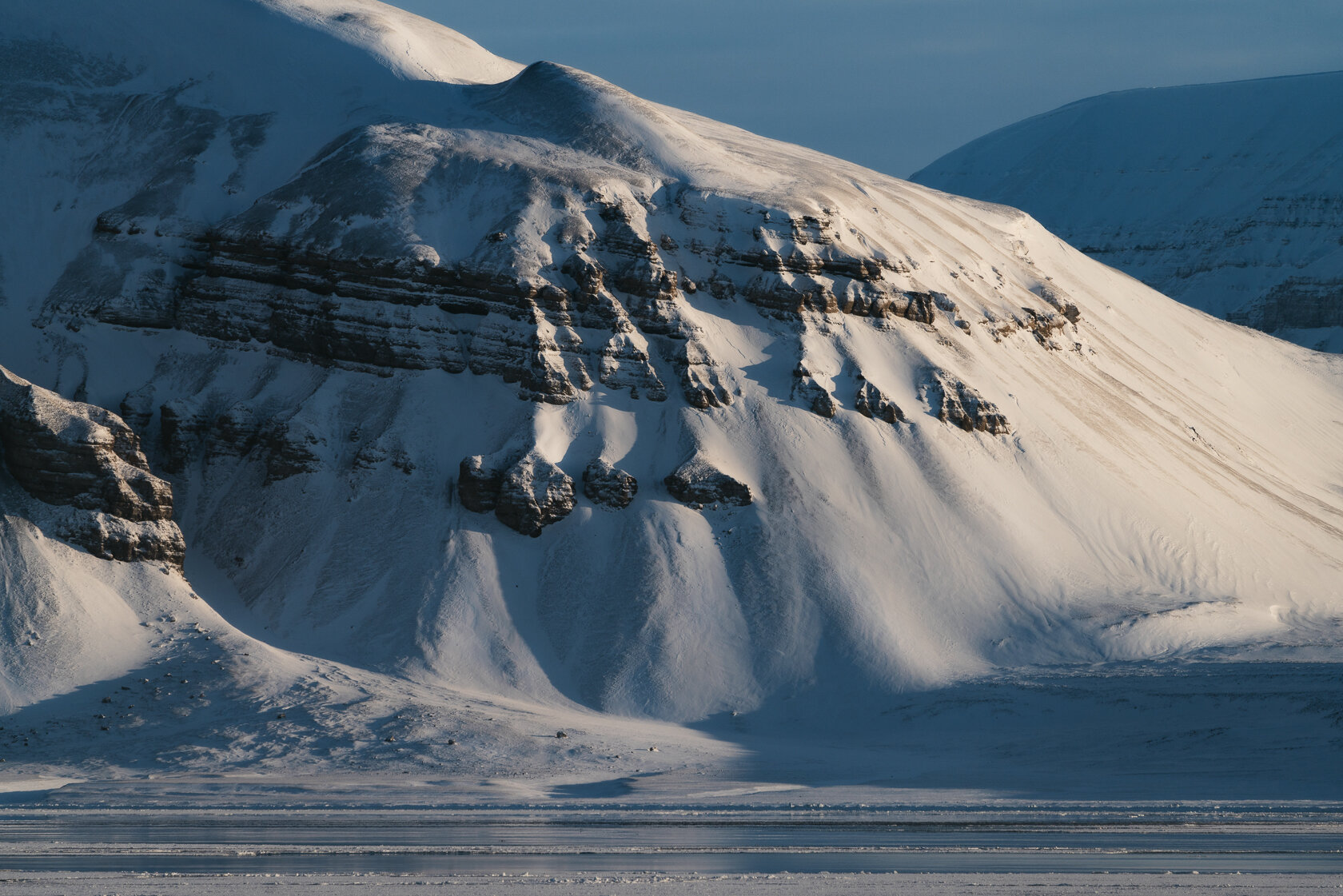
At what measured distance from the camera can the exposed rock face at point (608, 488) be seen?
6588 centimetres

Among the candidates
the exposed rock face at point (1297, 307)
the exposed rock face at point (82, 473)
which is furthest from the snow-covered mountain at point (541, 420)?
the exposed rock face at point (1297, 307)

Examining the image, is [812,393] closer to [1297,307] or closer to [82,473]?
[82,473]

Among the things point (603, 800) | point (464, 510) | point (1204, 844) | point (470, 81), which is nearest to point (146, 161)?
point (470, 81)

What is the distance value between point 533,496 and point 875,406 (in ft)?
55.8

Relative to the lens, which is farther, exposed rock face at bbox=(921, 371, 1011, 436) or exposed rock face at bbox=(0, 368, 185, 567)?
exposed rock face at bbox=(921, 371, 1011, 436)

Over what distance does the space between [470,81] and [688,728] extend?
1934 inches

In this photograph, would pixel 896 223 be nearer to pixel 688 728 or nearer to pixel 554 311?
pixel 554 311

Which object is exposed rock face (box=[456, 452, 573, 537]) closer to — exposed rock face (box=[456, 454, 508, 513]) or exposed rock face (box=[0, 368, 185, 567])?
exposed rock face (box=[456, 454, 508, 513])

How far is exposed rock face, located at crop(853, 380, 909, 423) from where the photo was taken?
71.8 meters

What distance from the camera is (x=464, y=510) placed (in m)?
65.7

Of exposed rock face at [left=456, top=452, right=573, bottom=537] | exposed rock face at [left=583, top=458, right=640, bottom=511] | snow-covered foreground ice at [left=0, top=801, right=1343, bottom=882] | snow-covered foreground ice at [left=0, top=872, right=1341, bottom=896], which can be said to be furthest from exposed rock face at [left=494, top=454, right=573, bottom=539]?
snow-covered foreground ice at [left=0, top=872, right=1341, bottom=896]

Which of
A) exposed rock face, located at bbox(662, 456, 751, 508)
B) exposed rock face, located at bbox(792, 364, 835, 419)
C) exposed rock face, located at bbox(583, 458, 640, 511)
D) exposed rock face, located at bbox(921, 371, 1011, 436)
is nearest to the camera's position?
exposed rock face, located at bbox(583, 458, 640, 511)

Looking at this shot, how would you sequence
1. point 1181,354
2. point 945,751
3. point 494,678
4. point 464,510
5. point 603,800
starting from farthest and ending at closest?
point 1181,354, point 464,510, point 494,678, point 945,751, point 603,800

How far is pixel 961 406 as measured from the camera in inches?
2901
